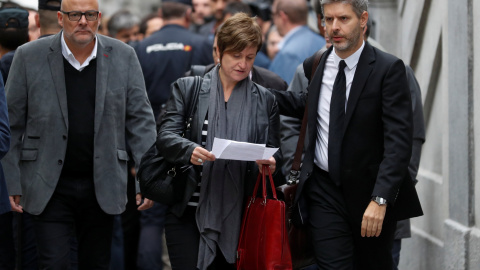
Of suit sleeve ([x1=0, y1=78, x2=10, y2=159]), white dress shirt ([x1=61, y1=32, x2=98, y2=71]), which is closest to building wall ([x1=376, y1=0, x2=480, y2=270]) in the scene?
white dress shirt ([x1=61, y1=32, x2=98, y2=71])

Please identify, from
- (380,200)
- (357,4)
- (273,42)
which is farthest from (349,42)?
(273,42)

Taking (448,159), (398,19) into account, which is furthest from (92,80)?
(398,19)

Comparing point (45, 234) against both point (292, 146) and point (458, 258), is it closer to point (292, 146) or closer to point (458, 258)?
point (292, 146)

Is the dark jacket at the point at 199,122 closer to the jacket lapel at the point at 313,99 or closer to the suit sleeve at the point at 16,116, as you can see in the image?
the jacket lapel at the point at 313,99

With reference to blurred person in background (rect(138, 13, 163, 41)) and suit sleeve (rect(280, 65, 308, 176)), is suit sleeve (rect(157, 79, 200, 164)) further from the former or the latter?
blurred person in background (rect(138, 13, 163, 41))

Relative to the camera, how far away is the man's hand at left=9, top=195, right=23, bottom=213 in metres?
6.04

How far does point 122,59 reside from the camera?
21.0ft

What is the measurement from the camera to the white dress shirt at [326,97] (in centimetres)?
555

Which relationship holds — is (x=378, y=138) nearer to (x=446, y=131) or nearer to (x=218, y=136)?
(x=218, y=136)

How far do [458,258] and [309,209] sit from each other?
1910 mm

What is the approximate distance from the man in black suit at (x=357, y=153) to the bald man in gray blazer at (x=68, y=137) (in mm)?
1321

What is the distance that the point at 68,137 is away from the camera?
20.2ft

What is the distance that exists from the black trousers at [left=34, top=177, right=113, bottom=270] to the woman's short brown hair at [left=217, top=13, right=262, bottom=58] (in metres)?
1.39

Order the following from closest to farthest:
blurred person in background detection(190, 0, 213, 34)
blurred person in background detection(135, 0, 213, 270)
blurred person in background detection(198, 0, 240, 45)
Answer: blurred person in background detection(135, 0, 213, 270) < blurred person in background detection(198, 0, 240, 45) < blurred person in background detection(190, 0, 213, 34)
